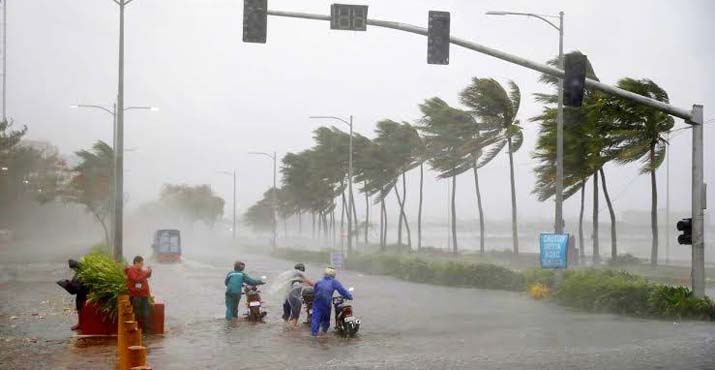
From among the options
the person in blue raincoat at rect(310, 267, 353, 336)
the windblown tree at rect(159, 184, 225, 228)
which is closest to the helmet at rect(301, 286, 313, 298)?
the person in blue raincoat at rect(310, 267, 353, 336)

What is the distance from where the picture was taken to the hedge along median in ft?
68.3

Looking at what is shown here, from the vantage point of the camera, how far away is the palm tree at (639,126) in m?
35.8

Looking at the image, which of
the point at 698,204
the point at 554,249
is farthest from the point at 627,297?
the point at 554,249

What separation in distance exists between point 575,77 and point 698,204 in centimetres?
514

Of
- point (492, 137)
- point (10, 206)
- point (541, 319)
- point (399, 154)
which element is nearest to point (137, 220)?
point (10, 206)

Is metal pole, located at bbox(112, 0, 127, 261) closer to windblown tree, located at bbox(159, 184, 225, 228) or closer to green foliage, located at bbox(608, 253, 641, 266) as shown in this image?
green foliage, located at bbox(608, 253, 641, 266)

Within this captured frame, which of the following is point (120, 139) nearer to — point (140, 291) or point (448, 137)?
point (140, 291)

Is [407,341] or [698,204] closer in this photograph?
[407,341]

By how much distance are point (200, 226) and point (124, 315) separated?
173m

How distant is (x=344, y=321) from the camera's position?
17.5 m

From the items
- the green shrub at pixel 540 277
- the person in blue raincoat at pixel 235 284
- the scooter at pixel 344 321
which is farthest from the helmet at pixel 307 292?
the green shrub at pixel 540 277

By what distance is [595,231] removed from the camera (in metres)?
44.5

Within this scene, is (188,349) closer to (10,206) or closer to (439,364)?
(439,364)

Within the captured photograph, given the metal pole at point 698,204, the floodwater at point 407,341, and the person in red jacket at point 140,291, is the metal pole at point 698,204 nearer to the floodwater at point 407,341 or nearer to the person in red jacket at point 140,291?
the floodwater at point 407,341
